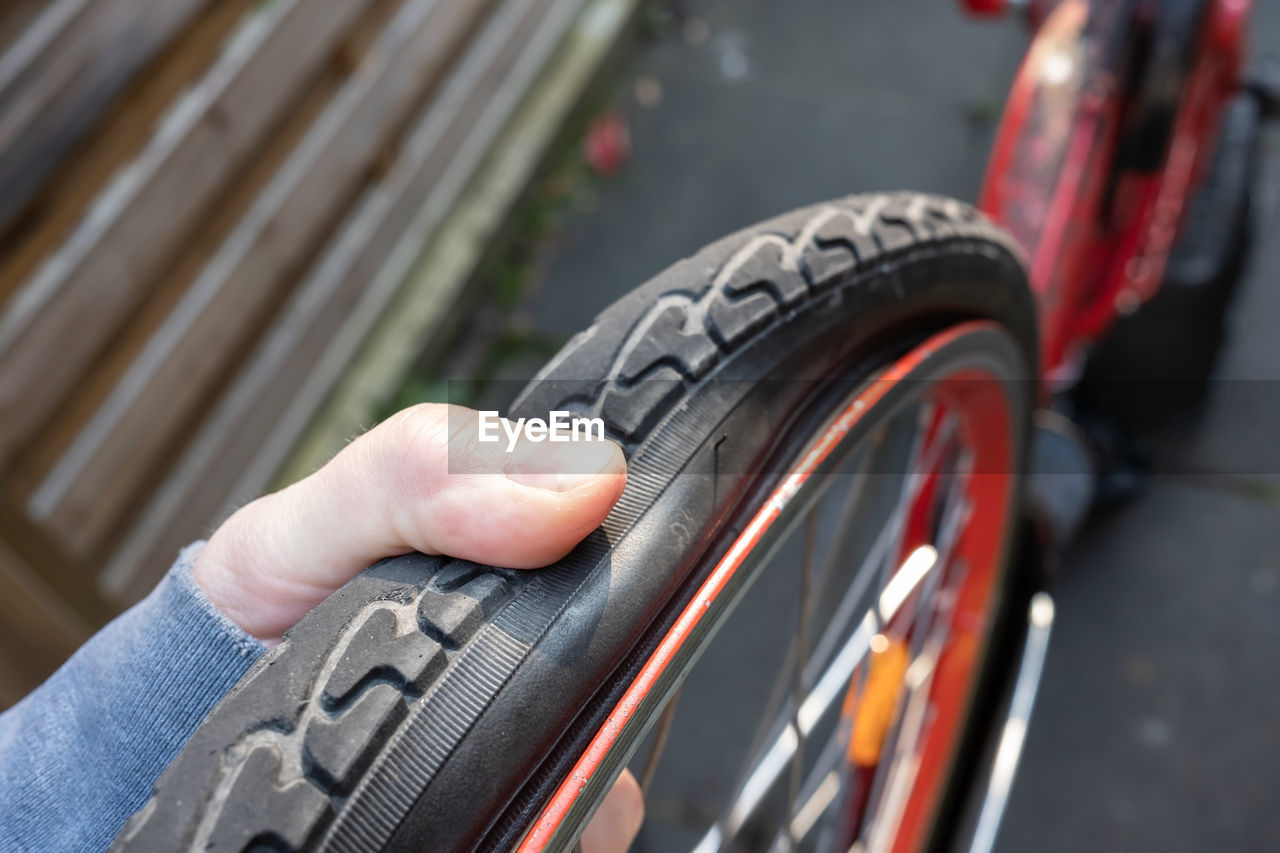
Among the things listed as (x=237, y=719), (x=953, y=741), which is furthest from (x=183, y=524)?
(x=237, y=719)

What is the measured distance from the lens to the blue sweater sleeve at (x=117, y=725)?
0.52 metres

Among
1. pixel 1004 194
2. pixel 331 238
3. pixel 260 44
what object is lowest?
pixel 1004 194

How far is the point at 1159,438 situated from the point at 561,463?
162cm

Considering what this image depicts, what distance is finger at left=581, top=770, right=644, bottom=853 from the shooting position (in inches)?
25.8

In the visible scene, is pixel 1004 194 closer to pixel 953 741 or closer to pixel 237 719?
pixel 953 741

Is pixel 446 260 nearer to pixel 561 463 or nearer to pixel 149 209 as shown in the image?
pixel 149 209

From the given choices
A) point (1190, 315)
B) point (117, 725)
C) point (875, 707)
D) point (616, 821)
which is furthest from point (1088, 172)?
point (117, 725)

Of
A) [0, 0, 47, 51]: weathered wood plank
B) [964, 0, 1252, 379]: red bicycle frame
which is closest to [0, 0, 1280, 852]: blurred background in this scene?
[0, 0, 47, 51]: weathered wood plank

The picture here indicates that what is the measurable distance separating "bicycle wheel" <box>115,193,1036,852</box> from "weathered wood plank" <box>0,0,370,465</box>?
1.14 meters

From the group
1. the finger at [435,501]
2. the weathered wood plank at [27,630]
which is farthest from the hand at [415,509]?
the weathered wood plank at [27,630]

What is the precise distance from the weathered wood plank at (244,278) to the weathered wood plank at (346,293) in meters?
0.06

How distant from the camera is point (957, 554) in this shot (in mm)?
1123

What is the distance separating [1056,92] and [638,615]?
1299 mm

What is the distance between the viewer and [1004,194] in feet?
4.52
